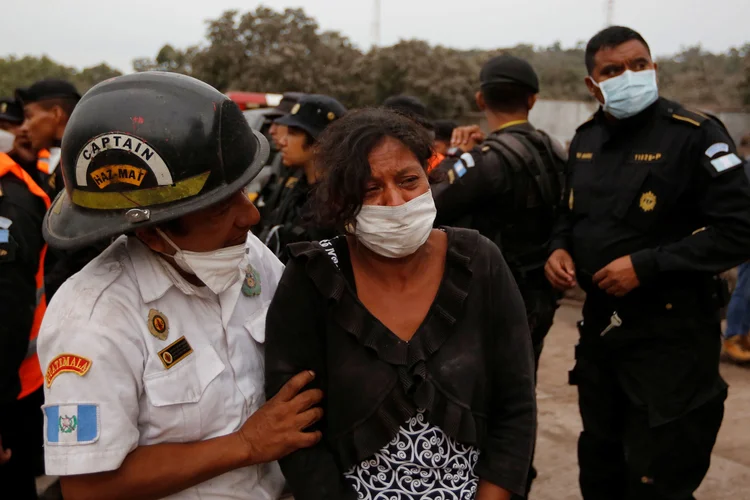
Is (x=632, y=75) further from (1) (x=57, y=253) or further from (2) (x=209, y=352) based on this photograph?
(1) (x=57, y=253)

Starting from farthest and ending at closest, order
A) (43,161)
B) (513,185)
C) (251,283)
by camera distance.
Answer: (43,161) < (513,185) < (251,283)

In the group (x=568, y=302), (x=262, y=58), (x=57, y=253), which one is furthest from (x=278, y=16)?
(x=57, y=253)

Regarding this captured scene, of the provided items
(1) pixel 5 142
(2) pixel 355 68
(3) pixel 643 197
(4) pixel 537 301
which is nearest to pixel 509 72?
(3) pixel 643 197

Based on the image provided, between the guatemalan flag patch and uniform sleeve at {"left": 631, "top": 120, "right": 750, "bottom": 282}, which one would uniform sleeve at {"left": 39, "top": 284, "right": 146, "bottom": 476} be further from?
uniform sleeve at {"left": 631, "top": 120, "right": 750, "bottom": 282}

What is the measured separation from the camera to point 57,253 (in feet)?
12.7

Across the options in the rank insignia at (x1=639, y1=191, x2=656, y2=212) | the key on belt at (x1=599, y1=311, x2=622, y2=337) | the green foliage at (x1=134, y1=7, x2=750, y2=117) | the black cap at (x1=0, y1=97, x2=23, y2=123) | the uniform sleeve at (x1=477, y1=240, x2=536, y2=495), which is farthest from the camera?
the green foliage at (x1=134, y1=7, x2=750, y2=117)

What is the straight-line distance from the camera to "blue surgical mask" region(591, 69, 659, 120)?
2.98 m

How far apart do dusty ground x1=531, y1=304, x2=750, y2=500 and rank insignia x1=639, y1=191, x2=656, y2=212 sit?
1920 mm

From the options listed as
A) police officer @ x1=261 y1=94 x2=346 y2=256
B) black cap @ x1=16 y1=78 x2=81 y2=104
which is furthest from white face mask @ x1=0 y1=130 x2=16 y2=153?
police officer @ x1=261 y1=94 x2=346 y2=256

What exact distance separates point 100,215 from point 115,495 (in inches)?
25.6

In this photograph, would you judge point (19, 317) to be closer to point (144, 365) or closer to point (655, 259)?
point (144, 365)

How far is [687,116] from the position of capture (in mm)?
2932

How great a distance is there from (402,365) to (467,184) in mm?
1836

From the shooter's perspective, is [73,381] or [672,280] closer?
[73,381]
